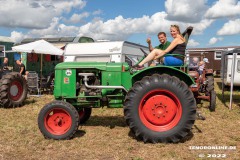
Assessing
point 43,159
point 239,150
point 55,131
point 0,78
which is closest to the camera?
point 43,159

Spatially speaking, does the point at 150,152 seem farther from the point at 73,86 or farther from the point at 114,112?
the point at 114,112

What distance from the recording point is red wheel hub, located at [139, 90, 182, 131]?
190 inches

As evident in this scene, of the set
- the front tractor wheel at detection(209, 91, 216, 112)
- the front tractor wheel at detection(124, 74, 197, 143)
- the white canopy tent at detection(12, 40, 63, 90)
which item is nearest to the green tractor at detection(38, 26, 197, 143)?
the front tractor wheel at detection(124, 74, 197, 143)

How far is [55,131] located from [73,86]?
0.90m

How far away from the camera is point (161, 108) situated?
484cm

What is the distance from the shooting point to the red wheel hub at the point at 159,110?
4820 millimetres

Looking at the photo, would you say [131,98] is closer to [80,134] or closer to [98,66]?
[98,66]

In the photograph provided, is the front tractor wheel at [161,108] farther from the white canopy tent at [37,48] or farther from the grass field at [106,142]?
the white canopy tent at [37,48]

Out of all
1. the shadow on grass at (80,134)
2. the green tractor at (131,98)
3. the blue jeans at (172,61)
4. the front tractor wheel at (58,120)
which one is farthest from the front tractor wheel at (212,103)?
the front tractor wheel at (58,120)

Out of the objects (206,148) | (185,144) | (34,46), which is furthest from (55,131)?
(34,46)

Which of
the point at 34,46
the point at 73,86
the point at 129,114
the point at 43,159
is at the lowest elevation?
the point at 43,159

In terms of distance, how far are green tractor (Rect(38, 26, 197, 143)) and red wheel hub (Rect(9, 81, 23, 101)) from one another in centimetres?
395

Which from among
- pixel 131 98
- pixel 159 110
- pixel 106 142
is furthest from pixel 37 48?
pixel 159 110

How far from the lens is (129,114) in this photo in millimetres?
4746
